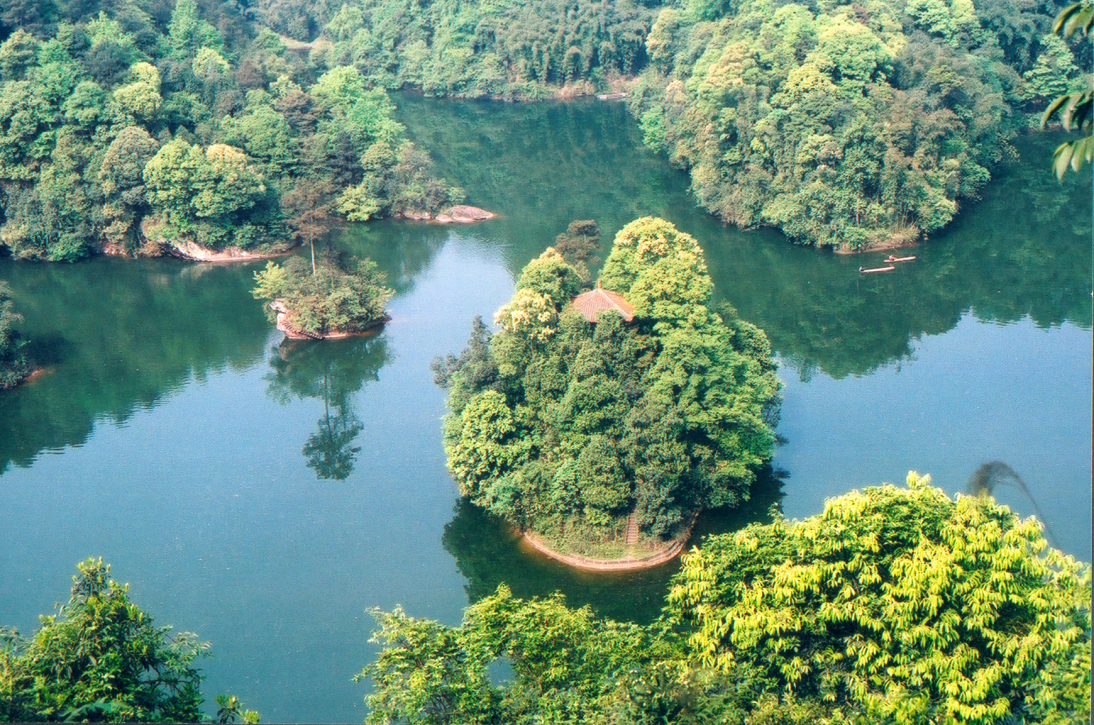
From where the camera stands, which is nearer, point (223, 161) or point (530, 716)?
point (530, 716)

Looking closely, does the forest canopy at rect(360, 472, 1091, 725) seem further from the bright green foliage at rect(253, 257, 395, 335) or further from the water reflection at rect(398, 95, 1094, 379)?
the bright green foliage at rect(253, 257, 395, 335)

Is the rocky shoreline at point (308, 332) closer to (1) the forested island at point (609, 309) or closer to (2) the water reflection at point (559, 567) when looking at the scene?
(1) the forested island at point (609, 309)

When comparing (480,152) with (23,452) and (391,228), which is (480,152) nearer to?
(391,228)

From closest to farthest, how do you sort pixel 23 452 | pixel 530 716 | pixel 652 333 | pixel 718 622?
pixel 530 716 → pixel 718 622 → pixel 652 333 → pixel 23 452

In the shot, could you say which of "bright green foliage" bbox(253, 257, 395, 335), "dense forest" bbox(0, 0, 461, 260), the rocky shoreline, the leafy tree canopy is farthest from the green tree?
the leafy tree canopy

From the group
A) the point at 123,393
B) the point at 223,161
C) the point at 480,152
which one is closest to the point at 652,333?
the point at 123,393

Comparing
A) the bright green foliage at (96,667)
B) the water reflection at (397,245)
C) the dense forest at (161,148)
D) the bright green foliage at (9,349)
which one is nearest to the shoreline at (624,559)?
the bright green foliage at (96,667)

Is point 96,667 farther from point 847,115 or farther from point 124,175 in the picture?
point 847,115

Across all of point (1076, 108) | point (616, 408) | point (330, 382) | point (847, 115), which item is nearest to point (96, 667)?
point (1076, 108)
